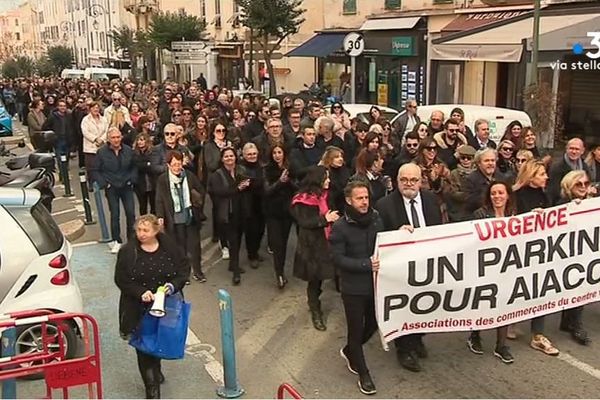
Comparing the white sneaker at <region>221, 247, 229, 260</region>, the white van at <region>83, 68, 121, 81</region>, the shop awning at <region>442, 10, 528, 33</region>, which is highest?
the shop awning at <region>442, 10, 528, 33</region>

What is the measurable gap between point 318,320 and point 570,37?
11.4m

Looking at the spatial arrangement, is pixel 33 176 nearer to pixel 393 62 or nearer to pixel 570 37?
pixel 570 37

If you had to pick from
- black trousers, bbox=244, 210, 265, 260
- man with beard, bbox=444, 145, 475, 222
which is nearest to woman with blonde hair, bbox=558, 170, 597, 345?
man with beard, bbox=444, 145, 475, 222

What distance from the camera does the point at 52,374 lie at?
15.1 ft

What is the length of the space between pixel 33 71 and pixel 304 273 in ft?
251

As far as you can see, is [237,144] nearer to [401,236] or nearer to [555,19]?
[401,236]

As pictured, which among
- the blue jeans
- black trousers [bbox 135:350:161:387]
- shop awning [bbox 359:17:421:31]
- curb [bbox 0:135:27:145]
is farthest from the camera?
shop awning [bbox 359:17:421:31]

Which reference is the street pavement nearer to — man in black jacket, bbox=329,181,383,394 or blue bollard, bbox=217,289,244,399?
blue bollard, bbox=217,289,244,399

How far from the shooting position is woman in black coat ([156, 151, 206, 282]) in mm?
7965

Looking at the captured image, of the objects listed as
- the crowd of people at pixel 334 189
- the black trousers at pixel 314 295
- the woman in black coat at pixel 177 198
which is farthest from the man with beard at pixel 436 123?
the black trousers at pixel 314 295

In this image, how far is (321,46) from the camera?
101 ft

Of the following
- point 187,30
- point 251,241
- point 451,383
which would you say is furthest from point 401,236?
point 187,30

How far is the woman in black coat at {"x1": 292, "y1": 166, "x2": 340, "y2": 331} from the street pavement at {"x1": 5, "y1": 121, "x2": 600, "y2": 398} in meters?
0.37

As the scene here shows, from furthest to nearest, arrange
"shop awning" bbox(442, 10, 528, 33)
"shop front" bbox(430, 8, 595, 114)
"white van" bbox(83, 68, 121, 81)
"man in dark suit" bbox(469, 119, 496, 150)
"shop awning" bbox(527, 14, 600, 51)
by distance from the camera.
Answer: "white van" bbox(83, 68, 121, 81) < "shop awning" bbox(442, 10, 528, 33) < "shop front" bbox(430, 8, 595, 114) < "shop awning" bbox(527, 14, 600, 51) < "man in dark suit" bbox(469, 119, 496, 150)
